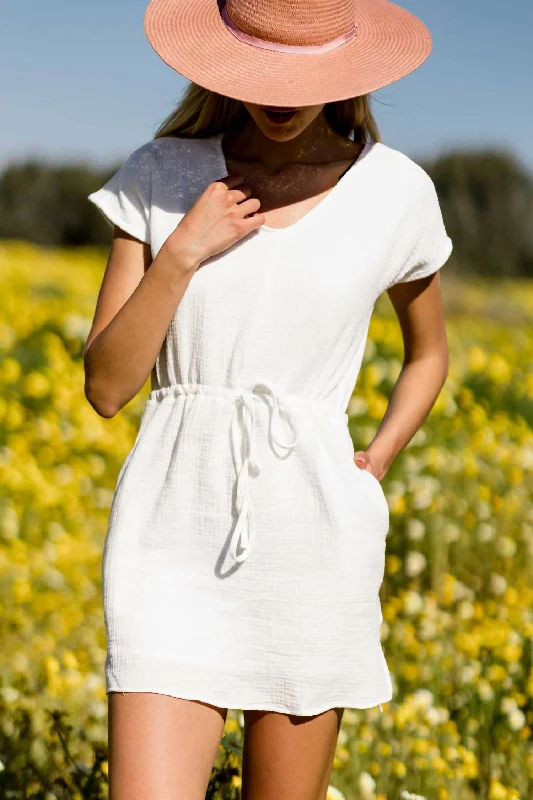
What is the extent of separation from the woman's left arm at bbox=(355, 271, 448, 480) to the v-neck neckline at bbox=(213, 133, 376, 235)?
26 centimetres

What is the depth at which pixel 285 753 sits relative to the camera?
1988mm

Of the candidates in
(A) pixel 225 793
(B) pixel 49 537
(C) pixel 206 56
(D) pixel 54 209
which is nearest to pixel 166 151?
(C) pixel 206 56

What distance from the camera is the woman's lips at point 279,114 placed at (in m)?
2.06

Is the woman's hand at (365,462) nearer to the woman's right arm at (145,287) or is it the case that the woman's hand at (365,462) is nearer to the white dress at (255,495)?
the white dress at (255,495)

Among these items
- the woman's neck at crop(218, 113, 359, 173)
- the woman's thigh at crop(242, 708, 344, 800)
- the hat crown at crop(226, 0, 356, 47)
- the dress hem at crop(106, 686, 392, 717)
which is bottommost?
the woman's thigh at crop(242, 708, 344, 800)

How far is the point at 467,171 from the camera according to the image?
3256 cm

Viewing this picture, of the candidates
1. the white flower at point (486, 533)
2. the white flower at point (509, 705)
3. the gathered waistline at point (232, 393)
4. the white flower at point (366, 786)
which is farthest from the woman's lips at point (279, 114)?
the white flower at point (486, 533)

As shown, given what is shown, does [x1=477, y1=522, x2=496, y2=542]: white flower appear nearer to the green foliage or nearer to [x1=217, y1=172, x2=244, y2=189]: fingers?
[x1=217, y1=172, x2=244, y2=189]: fingers

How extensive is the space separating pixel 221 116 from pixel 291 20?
0.81 feet

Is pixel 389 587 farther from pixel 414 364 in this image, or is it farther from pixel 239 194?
pixel 239 194

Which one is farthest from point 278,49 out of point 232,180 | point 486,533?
point 486,533

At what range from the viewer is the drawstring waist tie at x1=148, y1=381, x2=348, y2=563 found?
1930mm

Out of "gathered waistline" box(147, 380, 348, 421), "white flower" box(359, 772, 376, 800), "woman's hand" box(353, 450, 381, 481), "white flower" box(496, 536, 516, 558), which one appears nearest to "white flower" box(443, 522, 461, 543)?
"white flower" box(496, 536, 516, 558)

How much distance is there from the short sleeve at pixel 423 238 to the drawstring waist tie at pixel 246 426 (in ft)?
1.13
